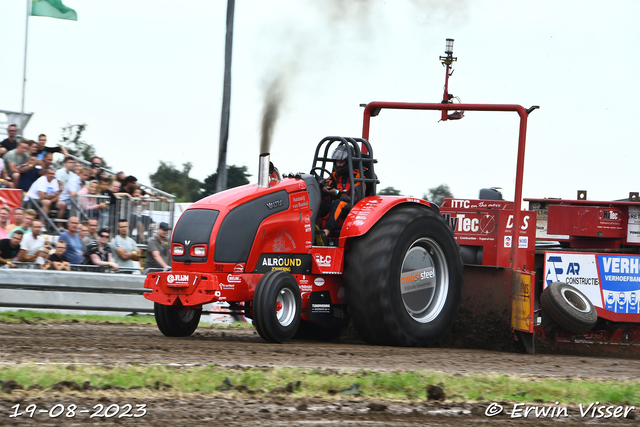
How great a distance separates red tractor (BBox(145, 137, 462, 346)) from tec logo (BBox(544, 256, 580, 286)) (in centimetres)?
113

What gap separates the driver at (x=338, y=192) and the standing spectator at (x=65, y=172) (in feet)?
17.2

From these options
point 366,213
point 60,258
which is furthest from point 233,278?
point 60,258

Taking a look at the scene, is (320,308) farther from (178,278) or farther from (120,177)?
(120,177)

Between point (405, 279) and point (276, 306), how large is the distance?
145 cm

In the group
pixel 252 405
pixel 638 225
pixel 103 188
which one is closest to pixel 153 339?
pixel 252 405

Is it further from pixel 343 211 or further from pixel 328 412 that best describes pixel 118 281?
pixel 328 412

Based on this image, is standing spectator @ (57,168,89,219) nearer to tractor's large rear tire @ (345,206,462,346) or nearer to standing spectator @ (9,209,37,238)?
standing spectator @ (9,209,37,238)

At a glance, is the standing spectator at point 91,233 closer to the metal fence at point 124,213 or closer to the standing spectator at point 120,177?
the metal fence at point 124,213

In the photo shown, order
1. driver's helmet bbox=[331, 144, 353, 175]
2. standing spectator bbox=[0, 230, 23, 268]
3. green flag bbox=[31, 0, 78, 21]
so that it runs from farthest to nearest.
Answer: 1. green flag bbox=[31, 0, 78, 21]
2. standing spectator bbox=[0, 230, 23, 268]
3. driver's helmet bbox=[331, 144, 353, 175]

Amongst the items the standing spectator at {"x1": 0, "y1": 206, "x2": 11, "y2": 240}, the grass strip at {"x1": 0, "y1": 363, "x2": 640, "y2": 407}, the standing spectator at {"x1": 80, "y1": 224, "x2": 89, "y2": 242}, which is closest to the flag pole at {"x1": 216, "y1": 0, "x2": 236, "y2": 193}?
the standing spectator at {"x1": 80, "y1": 224, "x2": 89, "y2": 242}

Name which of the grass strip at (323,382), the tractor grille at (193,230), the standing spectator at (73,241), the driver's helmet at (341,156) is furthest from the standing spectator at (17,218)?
the grass strip at (323,382)

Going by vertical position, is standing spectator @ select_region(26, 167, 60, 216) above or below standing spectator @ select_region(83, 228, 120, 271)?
above

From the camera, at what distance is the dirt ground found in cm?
407

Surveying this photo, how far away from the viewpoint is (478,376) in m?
5.43
